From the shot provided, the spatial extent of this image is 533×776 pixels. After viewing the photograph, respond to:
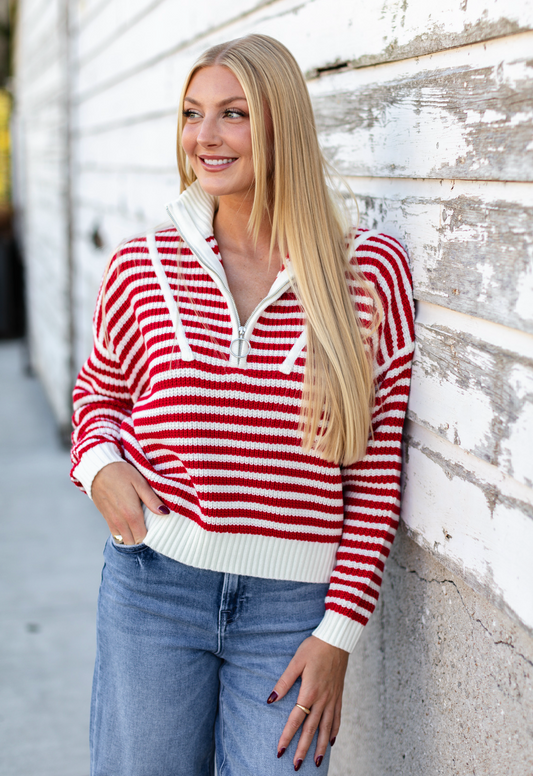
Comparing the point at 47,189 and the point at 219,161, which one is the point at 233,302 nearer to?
the point at 219,161

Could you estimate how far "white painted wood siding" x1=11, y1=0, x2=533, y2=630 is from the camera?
1.29 meters

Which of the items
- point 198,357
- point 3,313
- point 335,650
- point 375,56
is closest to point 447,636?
point 335,650

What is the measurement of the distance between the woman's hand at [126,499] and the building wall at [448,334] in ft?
1.92

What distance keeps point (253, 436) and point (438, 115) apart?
28.7 inches

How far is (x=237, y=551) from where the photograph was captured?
158cm

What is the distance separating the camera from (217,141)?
1.58 metres

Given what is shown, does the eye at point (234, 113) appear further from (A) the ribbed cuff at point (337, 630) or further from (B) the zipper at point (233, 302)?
(A) the ribbed cuff at point (337, 630)

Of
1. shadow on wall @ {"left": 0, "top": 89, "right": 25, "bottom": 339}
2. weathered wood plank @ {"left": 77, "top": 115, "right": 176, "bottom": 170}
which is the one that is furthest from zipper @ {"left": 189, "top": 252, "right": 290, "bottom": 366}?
shadow on wall @ {"left": 0, "top": 89, "right": 25, "bottom": 339}

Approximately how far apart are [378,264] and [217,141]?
41 cm

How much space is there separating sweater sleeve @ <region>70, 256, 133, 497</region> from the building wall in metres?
0.67

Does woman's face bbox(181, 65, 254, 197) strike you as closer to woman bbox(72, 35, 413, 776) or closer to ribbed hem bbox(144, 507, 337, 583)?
woman bbox(72, 35, 413, 776)

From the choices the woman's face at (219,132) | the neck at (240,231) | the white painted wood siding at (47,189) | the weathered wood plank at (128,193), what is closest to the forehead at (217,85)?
the woman's face at (219,132)

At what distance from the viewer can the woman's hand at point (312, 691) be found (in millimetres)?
1545

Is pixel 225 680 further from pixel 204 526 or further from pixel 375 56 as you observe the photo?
pixel 375 56
